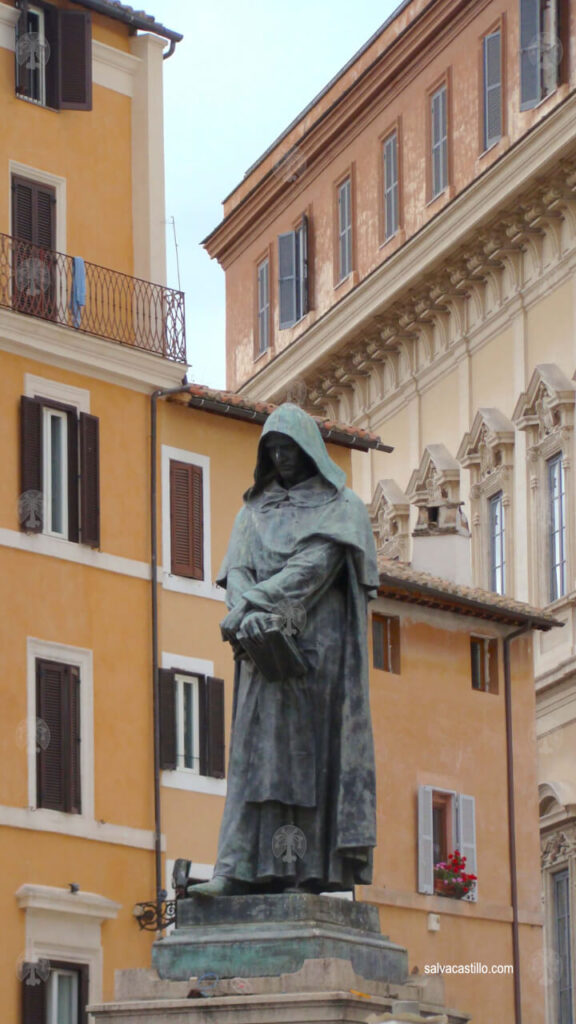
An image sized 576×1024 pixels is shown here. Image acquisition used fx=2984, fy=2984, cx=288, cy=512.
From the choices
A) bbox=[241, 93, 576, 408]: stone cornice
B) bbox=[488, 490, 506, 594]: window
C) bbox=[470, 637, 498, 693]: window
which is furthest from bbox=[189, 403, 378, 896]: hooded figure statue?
bbox=[488, 490, 506, 594]: window

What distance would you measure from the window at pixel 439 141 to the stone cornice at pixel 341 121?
79cm

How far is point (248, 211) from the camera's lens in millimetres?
54125

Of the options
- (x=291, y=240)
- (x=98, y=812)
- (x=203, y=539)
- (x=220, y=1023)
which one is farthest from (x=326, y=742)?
(x=291, y=240)

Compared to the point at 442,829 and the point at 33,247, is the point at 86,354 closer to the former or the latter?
the point at 33,247

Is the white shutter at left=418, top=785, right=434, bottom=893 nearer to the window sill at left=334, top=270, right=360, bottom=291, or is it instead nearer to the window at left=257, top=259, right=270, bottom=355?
the window sill at left=334, top=270, right=360, bottom=291

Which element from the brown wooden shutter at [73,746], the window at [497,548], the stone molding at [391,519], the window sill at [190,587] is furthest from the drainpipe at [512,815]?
the brown wooden shutter at [73,746]

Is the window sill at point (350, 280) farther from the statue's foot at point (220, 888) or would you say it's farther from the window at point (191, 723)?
the statue's foot at point (220, 888)

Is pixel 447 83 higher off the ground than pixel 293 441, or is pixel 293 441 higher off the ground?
pixel 447 83

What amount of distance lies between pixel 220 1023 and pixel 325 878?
106 centimetres

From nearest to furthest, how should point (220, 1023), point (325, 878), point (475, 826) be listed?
point (220, 1023) → point (325, 878) → point (475, 826)

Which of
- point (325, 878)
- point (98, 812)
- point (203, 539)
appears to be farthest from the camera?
point (203, 539)

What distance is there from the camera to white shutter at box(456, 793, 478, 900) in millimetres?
37469

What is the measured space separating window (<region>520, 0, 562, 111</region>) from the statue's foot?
102ft

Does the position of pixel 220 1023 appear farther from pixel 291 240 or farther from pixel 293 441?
pixel 291 240
